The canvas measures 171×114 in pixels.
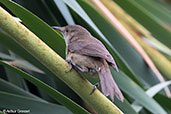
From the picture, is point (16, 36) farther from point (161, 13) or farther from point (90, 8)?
point (161, 13)

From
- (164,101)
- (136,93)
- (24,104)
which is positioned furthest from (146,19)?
(24,104)

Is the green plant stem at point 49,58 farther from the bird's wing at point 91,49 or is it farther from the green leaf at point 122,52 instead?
the green leaf at point 122,52

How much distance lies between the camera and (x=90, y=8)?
7.30 ft

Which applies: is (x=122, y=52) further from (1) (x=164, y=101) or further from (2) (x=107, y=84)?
(2) (x=107, y=84)

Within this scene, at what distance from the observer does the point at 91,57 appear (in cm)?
190

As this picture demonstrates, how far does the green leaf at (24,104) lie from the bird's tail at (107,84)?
11.2 inches

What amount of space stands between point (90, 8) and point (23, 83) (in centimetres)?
62

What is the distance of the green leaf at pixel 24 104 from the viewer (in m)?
1.72

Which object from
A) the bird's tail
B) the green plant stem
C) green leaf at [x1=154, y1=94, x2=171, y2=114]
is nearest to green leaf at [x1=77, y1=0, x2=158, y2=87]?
green leaf at [x1=154, y1=94, x2=171, y2=114]

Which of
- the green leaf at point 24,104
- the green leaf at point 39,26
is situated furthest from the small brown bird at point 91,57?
the green leaf at point 24,104

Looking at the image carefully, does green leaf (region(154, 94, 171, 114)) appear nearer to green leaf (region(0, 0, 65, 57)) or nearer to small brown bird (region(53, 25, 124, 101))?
small brown bird (region(53, 25, 124, 101))

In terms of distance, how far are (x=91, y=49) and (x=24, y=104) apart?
46 centimetres

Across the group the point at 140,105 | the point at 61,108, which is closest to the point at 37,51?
the point at 61,108

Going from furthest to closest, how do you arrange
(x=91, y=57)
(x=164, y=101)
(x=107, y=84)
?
(x=164, y=101) → (x=91, y=57) → (x=107, y=84)
